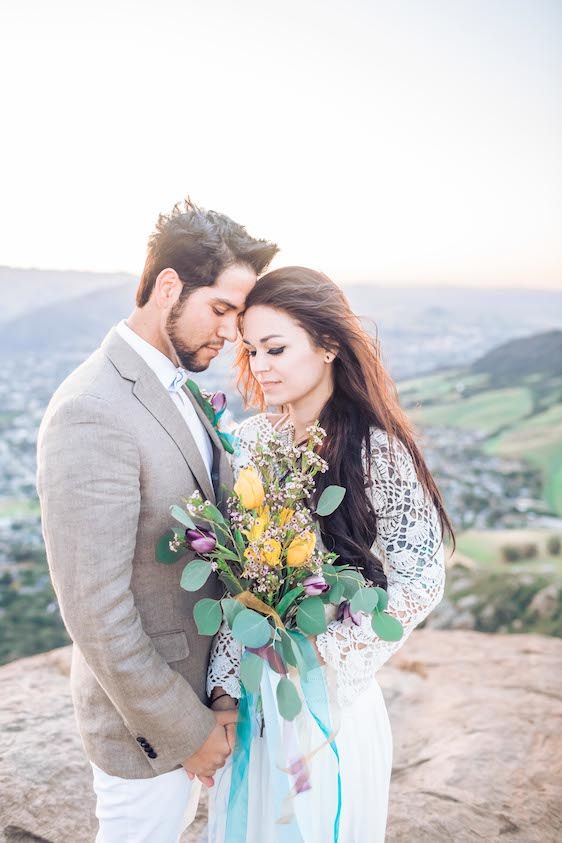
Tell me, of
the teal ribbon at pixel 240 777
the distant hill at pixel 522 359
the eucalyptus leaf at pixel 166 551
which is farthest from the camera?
the distant hill at pixel 522 359

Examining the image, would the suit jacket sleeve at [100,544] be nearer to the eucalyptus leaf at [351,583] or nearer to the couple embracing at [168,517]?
the couple embracing at [168,517]

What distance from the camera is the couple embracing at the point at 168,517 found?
149cm

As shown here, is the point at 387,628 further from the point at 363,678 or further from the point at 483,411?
the point at 483,411

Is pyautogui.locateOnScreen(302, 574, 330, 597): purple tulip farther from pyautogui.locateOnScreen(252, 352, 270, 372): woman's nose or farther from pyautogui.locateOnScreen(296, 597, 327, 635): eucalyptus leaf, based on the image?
pyautogui.locateOnScreen(252, 352, 270, 372): woman's nose

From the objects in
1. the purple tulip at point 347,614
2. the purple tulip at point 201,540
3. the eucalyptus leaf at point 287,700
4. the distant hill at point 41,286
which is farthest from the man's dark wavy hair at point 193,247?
the distant hill at point 41,286

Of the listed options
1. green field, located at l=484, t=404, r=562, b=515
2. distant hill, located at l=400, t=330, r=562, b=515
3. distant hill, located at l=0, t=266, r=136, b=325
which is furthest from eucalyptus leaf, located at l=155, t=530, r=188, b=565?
green field, located at l=484, t=404, r=562, b=515

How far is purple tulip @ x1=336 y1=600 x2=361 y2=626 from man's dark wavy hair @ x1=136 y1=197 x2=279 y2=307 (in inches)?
36.9

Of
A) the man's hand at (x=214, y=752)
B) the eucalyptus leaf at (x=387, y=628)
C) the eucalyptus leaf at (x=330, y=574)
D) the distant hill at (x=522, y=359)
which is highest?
the eucalyptus leaf at (x=330, y=574)

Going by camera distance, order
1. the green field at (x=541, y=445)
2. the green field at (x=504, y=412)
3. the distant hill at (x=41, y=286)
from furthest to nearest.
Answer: the green field at (x=504, y=412) < the green field at (x=541, y=445) < the distant hill at (x=41, y=286)

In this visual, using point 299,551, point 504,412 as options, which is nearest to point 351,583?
point 299,551

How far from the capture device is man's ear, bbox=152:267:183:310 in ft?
5.98

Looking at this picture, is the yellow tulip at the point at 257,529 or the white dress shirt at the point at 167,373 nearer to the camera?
the yellow tulip at the point at 257,529

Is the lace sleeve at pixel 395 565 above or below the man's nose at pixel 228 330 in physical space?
below

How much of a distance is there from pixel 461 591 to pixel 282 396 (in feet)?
15.4
